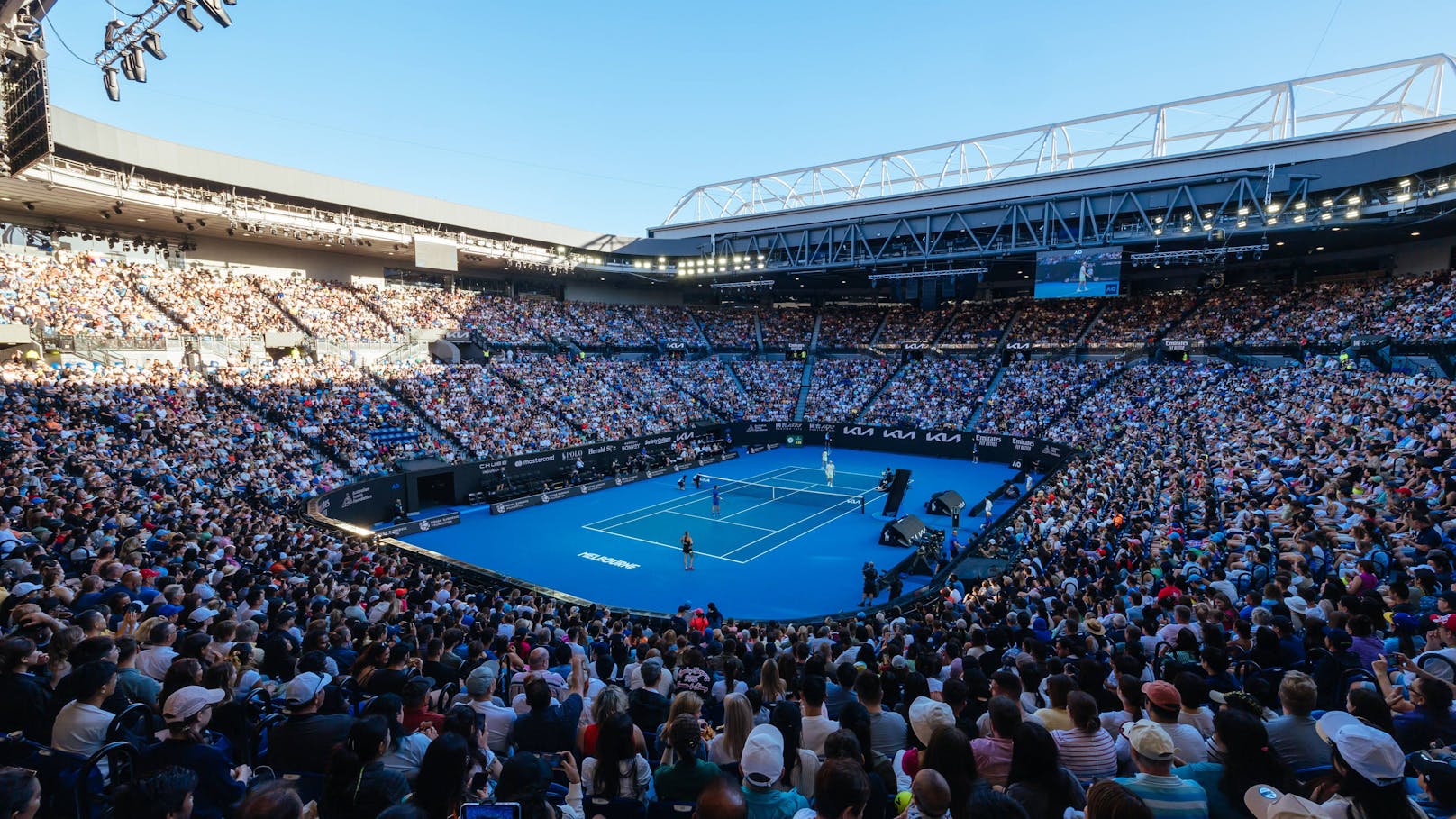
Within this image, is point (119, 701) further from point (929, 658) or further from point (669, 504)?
point (669, 504)

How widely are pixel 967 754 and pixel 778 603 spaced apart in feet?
52.0

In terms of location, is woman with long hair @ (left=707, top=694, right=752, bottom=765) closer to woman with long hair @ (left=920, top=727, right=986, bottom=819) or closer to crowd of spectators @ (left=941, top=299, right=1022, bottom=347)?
woman with long hair @ (left=920, top=727, right=986, bottom=819)

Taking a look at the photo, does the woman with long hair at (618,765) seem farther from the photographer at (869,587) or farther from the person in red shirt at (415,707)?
the photographer at (869,587)

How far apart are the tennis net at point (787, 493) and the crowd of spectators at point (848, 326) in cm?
2469

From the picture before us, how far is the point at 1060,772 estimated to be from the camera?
3645mm

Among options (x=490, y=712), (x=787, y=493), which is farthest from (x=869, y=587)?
(x=787, y=493)

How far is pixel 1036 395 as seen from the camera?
4334 centimetres

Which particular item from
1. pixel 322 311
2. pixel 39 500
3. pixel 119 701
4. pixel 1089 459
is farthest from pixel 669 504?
pixel 119 701

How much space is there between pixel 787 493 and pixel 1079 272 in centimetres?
2075

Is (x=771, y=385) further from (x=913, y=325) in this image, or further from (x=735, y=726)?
(x=735, y=726)

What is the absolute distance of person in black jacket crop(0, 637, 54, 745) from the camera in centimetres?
453

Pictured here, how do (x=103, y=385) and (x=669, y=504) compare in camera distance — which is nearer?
(x=103, y=385)

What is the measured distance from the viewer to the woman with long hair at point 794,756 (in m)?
4.41

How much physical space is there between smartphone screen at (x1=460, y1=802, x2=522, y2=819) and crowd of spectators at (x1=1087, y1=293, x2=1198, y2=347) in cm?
4908
